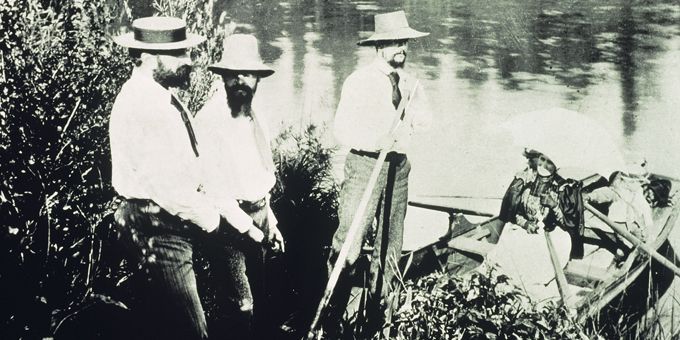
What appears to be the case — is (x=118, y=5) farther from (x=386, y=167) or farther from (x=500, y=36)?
(x=500, y=36)

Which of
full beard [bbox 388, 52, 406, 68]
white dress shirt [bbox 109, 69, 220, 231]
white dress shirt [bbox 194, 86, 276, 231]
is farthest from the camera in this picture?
full beard [bbox 388, 52, 406, 68]

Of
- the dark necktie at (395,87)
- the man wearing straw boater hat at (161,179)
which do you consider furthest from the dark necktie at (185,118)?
the dark necktie at (395,87)

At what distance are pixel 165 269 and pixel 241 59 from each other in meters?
1.18

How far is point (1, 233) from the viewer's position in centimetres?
280

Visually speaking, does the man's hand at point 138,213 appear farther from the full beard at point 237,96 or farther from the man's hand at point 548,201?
the man's hand at point 548,201

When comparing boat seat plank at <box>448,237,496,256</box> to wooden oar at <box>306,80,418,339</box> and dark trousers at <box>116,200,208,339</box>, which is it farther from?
dark trousers at <box>116,200,208,339</box>

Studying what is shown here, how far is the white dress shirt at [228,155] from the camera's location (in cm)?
304

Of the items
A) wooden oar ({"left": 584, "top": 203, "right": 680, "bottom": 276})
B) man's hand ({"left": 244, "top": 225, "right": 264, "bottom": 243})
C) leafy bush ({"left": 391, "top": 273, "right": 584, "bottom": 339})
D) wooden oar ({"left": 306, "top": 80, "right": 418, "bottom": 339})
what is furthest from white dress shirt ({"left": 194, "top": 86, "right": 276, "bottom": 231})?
wooden oar ({"left": 584, "top": 203, "right": 680, "bottom": 276})

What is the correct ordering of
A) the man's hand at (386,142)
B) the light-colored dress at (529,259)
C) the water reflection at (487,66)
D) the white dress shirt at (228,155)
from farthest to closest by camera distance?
1. the water reflection at (487,66)
2. the light-colored dress at (529,259)
3. the man's hand at (386,142)
4. the white dress shirt at (228,155)

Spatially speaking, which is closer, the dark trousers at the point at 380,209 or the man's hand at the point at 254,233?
the man's hand at the point at 254,233

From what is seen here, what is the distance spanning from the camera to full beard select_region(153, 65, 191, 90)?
2688 mm

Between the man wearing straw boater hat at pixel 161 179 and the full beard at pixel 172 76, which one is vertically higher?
the full beard at pixel 172 76

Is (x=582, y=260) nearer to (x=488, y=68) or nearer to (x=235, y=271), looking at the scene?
(x=235, y=271)

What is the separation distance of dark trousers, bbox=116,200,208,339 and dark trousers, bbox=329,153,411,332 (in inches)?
55.9
